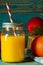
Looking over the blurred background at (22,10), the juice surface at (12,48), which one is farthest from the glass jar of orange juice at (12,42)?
the blurred background at (22,10)

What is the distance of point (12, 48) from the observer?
798mm

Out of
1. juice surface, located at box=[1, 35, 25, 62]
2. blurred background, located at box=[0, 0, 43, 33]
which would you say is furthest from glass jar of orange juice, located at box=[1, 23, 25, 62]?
blurred background, located at box=[0, 0, 43, 33]

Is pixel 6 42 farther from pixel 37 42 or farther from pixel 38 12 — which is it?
pixel 38 12

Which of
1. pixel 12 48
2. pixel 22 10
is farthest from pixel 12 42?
pixel 22 10

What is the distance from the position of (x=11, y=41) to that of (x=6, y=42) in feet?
0.07

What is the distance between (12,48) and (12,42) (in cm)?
2

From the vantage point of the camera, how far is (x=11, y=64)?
0.78 metres

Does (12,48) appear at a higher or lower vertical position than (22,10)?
lower

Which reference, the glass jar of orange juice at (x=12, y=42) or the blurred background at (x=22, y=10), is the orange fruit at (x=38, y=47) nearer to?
the glass jar of orange juice at (x=12, y=42)

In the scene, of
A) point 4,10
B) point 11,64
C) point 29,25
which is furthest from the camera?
point 4,10

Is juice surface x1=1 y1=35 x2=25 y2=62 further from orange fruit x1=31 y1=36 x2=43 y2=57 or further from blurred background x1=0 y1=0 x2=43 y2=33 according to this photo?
blurred background x1=0 y1=0 x2=43 y2=33

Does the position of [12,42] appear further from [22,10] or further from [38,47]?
[22,10]

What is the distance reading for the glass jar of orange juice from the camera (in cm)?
80

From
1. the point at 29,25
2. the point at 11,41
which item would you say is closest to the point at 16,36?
the point at 11,41
